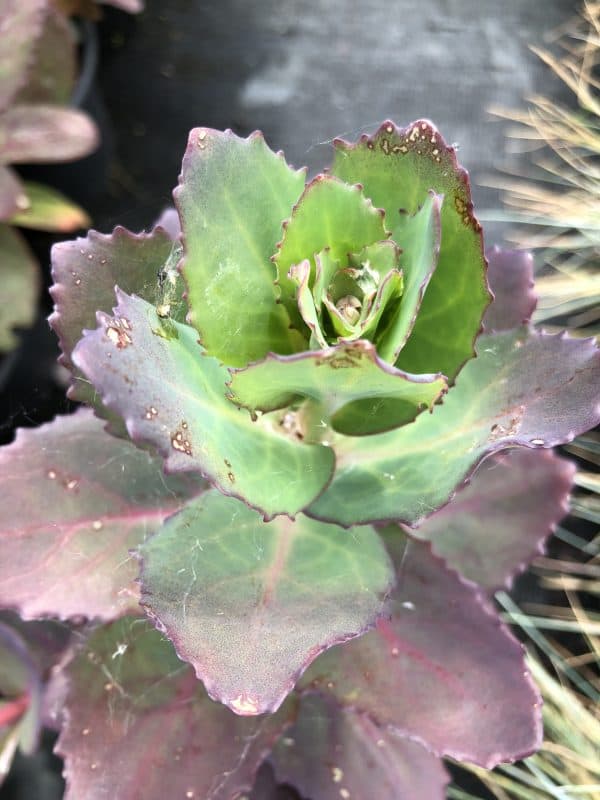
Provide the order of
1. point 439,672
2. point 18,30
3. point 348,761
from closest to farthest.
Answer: point 439,672 → point 348,761 → point 18,30

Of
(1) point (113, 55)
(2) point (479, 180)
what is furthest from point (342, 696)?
(1) point (113, 55)

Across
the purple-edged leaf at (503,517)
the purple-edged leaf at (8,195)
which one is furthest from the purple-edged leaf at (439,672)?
the purple-edged leaf at (8,195)

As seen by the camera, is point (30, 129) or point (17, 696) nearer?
point (17, 696)

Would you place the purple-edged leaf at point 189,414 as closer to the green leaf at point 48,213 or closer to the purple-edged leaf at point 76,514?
the purple-edged leaf at point 76,514

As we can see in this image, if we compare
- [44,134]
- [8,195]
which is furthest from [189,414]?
[44,134]

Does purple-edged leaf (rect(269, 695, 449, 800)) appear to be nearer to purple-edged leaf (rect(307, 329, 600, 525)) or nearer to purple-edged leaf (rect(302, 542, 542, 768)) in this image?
purple-edged leaf (rect(302, 542, 542, 768))

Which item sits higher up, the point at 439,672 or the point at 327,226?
the point at 327,226

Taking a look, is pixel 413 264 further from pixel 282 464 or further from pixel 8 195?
pixel 8 195
